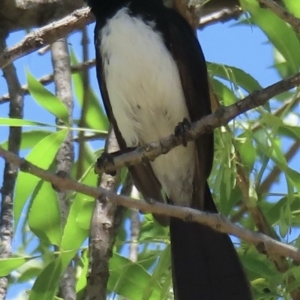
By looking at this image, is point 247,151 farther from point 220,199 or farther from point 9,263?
point 9,263

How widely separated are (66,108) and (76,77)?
2.07ft

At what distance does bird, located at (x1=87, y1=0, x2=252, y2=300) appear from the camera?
193cm

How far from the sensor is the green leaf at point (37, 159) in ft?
6.13

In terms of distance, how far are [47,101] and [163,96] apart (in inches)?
12.2

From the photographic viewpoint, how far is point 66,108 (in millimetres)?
1913

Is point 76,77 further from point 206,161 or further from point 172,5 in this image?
point 206,161

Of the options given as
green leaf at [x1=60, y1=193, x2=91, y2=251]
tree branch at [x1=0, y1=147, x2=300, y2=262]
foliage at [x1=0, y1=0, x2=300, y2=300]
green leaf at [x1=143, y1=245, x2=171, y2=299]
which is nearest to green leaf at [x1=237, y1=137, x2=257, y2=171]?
foliage at [x1=0, y1=0, x2=300, y2=300]

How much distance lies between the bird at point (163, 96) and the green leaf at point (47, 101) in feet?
0.68

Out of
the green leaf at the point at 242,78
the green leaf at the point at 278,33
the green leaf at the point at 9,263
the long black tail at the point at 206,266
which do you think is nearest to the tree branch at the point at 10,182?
the green leaf at the point at 9,263

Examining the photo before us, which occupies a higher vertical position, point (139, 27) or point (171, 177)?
point (139, 27)

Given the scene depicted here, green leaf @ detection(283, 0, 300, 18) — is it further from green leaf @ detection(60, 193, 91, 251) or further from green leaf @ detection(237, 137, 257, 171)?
green leaf @ detection(60, 193, 91, 251)

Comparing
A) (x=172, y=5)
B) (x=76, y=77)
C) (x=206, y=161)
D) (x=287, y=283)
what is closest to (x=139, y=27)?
(x=172, y=5)

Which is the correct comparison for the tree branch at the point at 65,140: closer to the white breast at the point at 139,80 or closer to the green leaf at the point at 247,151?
the white breast at the point at 139,80

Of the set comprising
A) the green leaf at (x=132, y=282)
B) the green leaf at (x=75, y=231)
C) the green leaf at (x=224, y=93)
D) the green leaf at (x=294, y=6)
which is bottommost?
the green leaf at (x=132, y=282)
